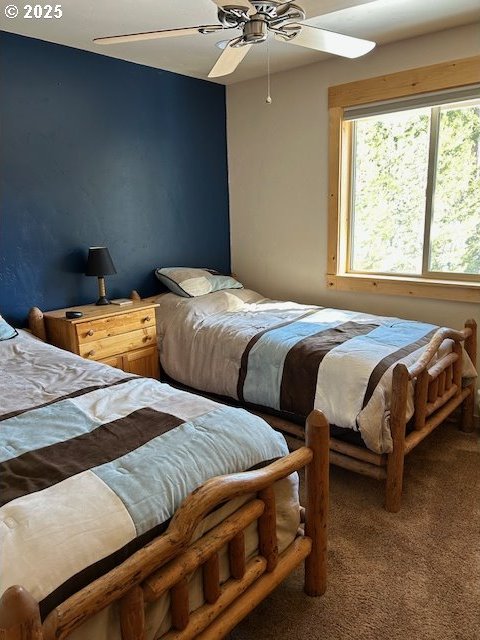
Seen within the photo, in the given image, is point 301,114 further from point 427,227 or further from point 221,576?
point 221,576

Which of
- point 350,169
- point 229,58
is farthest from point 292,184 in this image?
point 229,58

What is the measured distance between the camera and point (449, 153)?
3.01 meters

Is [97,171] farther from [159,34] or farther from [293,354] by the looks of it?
[293,354]

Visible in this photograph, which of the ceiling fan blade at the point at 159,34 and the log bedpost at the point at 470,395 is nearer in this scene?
the ceiling fan blade at the point at 159,34

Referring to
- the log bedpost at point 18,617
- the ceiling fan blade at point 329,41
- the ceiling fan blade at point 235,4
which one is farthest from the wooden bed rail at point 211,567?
the ceiling fan blade at point 329,41

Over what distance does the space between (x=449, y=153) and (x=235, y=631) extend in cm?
298

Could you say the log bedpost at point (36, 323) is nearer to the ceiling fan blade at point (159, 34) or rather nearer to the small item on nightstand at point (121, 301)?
the small item on nightstand at point (121, 301)

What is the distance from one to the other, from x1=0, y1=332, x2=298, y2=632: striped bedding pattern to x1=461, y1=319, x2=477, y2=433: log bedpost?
1.72 m

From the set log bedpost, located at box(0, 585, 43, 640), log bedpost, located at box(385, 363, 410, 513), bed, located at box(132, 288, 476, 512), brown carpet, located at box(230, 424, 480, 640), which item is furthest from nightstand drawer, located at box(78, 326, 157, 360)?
log bedpost, located at box(0, 585, 43, 640)

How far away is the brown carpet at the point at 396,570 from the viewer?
1551mm

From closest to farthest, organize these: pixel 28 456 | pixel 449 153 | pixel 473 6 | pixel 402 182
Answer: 1. pixel 28 456
2. pixel 473 6
3. pixel 449 153
4. pixel 402 182

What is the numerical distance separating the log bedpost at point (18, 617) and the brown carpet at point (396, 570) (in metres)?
0.95

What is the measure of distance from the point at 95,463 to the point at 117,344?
1724 millimetres

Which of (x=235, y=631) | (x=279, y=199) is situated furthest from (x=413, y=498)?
(x=279, y=199)
